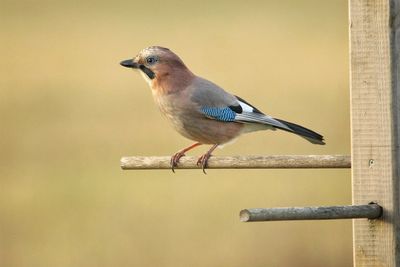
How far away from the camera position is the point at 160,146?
38.7 feet

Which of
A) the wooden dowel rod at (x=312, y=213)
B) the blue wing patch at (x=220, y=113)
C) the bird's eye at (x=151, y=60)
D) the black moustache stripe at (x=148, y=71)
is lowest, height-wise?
the wooden dowel rod at (x=312, y=213)

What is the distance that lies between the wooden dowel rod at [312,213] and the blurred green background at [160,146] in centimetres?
434

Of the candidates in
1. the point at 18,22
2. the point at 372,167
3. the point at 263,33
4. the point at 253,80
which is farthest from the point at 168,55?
the point at 18,22

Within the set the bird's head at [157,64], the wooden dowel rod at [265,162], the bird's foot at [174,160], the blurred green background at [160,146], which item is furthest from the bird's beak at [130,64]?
the blurred green background at [160,146]

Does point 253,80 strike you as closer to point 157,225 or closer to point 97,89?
point 97,89

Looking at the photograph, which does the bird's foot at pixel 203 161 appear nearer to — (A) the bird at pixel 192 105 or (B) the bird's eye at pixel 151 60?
(A) the bird at pixel 192 105

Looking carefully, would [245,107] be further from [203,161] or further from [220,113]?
[203,161]

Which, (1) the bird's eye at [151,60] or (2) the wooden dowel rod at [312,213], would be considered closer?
(2) the wooden dowel rod at [312,213]

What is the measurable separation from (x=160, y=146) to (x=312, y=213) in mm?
6791

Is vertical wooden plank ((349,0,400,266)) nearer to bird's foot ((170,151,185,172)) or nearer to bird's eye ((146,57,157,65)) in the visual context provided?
bird's foot ((170,151,185,172))

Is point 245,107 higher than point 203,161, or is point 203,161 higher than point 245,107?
point 245,107

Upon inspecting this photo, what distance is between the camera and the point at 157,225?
10.8 m

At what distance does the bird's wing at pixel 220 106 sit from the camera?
24.1 ft

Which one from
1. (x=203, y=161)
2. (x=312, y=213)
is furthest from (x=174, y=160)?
(x=312, y=213)
